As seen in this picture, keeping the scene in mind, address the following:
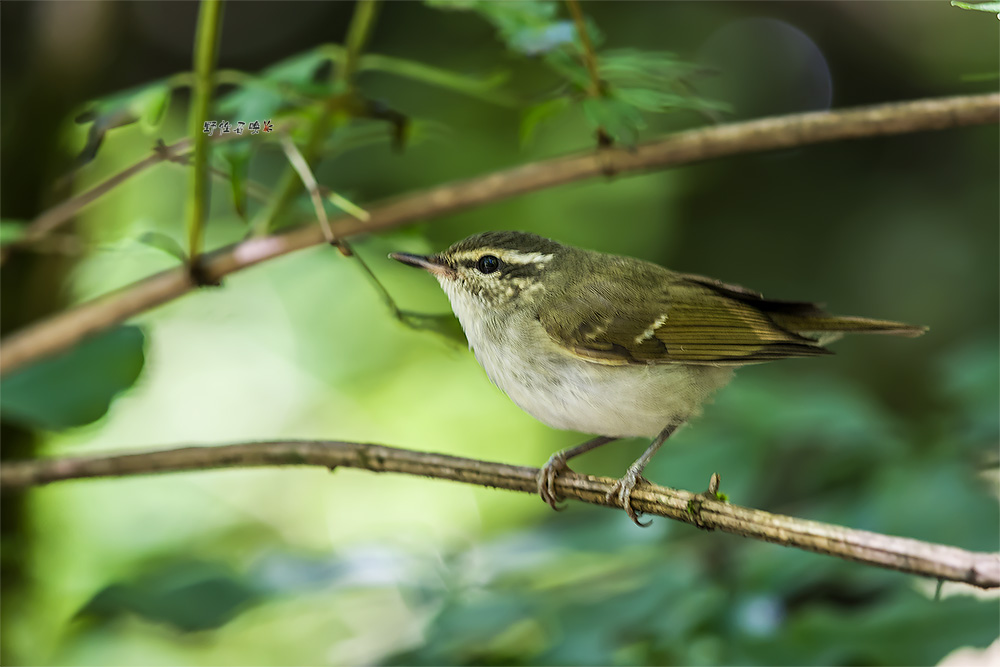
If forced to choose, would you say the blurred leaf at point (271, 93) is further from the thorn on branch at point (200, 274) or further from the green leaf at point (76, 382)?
the green leaf at point (76, 382)

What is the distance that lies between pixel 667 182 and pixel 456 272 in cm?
240

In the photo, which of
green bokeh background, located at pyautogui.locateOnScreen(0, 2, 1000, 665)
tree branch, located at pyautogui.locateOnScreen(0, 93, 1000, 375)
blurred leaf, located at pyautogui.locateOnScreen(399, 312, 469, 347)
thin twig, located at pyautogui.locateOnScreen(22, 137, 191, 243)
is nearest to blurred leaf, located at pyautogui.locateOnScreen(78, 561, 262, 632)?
green bokeh background, located at pyautogui.locateOnScreen(0, 2, 1000, 665)

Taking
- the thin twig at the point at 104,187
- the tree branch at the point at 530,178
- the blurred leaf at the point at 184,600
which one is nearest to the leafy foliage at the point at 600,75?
the tree branch at the point at 530,178

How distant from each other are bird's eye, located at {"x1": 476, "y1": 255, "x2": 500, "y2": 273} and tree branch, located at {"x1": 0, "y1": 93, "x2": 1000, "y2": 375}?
0.15 m

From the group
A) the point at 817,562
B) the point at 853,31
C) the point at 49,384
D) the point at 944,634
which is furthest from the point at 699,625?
the point at 853,31

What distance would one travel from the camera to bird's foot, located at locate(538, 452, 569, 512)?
128 cm

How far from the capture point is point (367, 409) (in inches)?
152

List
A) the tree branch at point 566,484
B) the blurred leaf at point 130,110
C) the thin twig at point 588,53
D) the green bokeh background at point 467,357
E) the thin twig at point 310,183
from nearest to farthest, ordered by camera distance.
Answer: the tree branch at point 566,484, the thin twig at point 310,183, the thin twig at point 588,53, the blurred leaf at point 130,110, the green bokeh background at point 467,357

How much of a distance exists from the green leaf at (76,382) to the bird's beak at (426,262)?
0.71m

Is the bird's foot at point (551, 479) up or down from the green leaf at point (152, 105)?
down

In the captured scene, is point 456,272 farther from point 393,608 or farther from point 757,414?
point 393,608

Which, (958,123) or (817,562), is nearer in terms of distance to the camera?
(958,123)

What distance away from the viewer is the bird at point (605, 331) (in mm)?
1479

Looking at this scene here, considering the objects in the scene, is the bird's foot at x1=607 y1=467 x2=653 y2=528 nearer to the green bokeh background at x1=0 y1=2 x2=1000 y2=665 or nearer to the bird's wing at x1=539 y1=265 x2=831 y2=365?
the bird's wing at x1=539 y1=265 x2=831 y2=365
